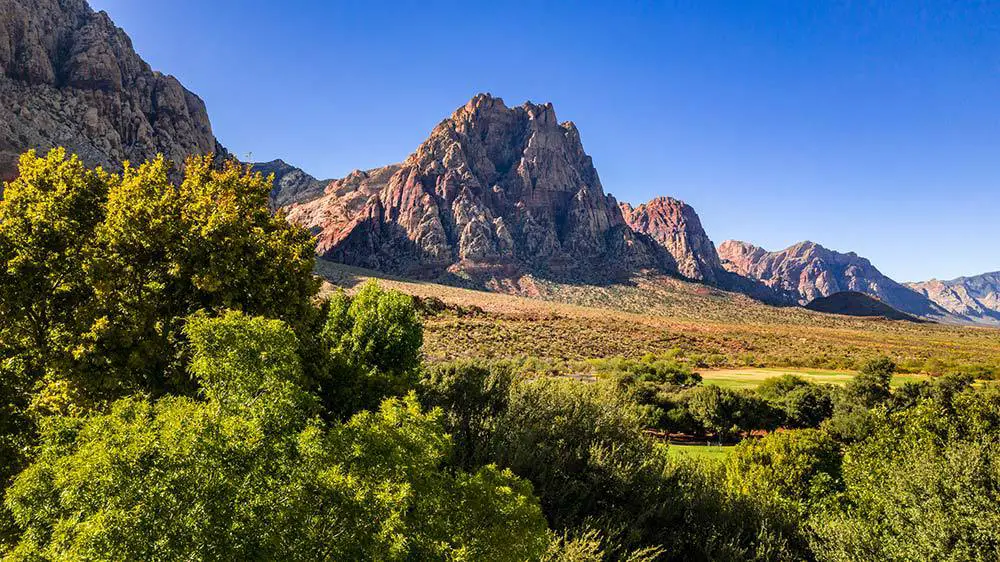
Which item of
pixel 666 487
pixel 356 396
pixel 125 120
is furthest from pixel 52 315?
pixel 125 120

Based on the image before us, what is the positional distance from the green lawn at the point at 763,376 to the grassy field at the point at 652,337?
4.22 metres

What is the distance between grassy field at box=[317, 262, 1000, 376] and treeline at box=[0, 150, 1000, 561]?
90.6ft

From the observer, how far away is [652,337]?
301 feet

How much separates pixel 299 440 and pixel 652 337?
3575 inches

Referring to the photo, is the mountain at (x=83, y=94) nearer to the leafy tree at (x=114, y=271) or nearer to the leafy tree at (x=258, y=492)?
the leafy tree at (x=114, y=271)

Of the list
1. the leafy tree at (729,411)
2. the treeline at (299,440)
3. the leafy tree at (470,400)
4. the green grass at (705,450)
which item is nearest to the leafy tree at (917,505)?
the treeline at (299,440)

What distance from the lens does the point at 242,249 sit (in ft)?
51.2

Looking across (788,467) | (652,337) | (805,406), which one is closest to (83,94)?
(652,337)

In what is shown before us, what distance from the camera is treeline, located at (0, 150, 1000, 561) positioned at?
6.64 metres

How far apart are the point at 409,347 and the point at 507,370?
5.28 m

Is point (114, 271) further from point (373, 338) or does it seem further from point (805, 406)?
point (805, 406)

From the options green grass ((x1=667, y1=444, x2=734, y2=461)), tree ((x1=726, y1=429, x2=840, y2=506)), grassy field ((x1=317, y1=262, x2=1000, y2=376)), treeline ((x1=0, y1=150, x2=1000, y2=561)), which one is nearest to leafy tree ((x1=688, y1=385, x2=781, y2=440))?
green grass ((x1=667, y1=444, x2=734, y2=461))

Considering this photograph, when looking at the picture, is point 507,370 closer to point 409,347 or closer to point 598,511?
point 409,347

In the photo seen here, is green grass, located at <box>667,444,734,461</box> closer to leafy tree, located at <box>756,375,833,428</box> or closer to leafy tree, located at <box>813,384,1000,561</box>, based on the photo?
leafy tree, located at <box>756,375,833,428</box>
